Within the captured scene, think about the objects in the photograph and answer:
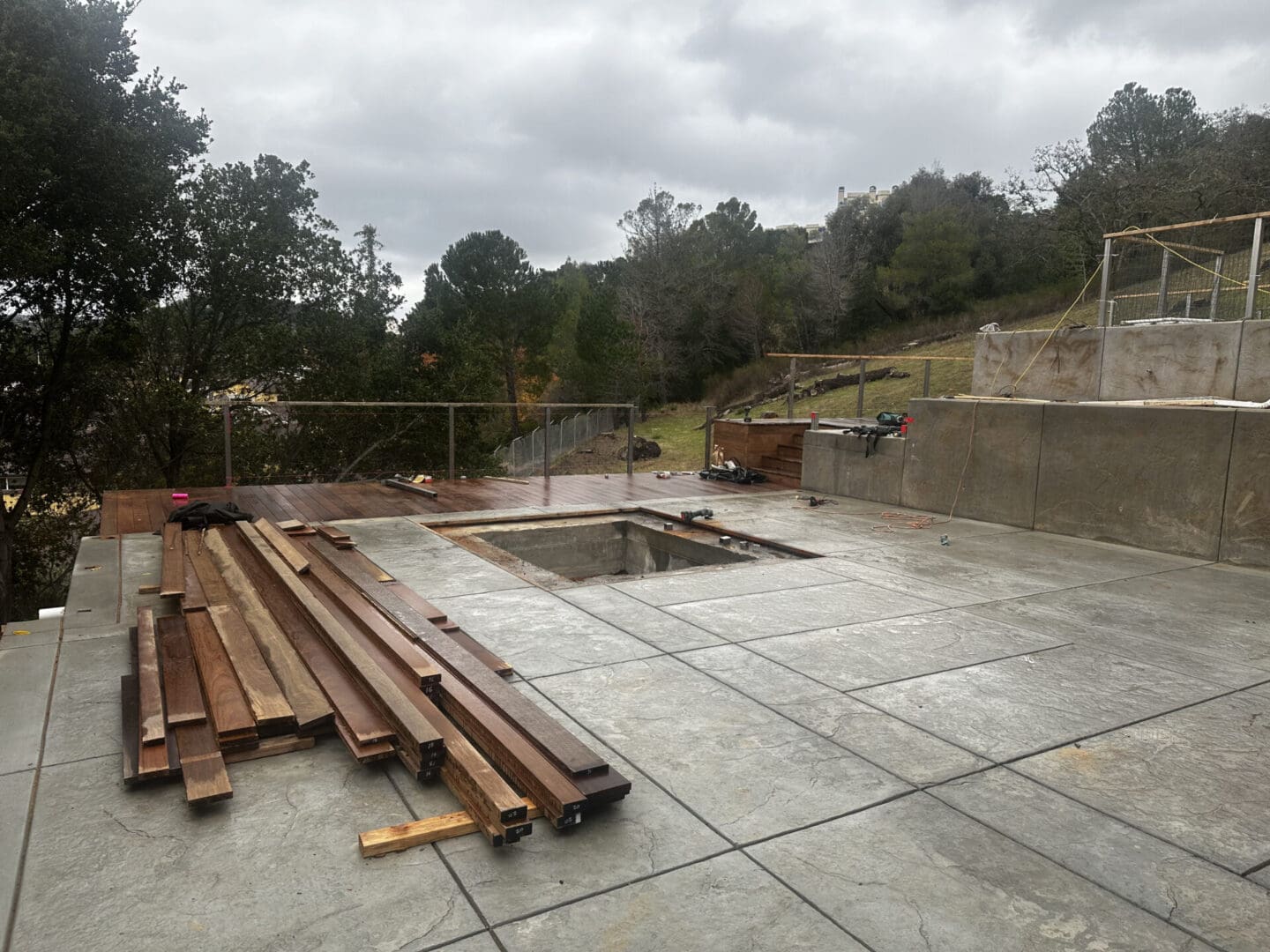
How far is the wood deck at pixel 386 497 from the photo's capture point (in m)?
7.42

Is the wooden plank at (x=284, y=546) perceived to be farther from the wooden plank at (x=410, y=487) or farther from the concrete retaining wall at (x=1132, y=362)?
the concrete retaining wall at (x=1132, y=362)

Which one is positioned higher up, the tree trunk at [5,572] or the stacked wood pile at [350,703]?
the stacked wood pile at [350,703]

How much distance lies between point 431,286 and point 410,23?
2665 centimetres

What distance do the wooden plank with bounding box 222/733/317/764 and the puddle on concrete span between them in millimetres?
3462

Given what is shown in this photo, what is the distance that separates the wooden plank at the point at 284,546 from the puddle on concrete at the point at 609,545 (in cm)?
135

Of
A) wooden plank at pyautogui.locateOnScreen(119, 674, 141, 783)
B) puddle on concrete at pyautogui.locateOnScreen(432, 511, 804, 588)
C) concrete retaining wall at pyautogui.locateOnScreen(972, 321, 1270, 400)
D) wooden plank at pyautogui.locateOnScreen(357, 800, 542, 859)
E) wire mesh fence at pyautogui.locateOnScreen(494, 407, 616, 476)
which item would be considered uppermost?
concrete retaining wall at pyautogui.locateOnScreen(972, 321, 1270, 400)

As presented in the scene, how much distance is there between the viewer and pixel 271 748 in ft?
9.07

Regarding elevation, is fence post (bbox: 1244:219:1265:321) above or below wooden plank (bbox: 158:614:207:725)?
above

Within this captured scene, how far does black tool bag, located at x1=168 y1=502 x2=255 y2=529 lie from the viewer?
6.43 meters

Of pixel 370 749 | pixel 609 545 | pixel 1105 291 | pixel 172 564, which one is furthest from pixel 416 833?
pixel 1105 291

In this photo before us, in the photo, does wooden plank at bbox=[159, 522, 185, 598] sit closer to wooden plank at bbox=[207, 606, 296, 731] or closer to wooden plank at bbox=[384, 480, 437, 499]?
wooden plank at bbox=[207, 606, 296, 731]

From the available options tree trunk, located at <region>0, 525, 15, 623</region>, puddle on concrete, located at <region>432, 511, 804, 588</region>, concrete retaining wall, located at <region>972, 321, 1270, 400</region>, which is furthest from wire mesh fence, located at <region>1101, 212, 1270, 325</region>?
tree trunk, located at <region>0, 525, 15, 623</region>

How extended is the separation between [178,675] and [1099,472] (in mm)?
6914

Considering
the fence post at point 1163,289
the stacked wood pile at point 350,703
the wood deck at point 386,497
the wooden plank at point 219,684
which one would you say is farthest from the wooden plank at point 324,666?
the fence post at point 1163,289
